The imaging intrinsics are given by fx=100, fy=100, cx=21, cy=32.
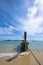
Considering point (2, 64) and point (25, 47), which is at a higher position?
point (25, 47)

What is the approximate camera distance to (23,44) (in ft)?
13.5

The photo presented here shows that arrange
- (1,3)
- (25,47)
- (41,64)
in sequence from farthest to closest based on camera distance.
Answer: (1,3) < (25,47) < (41,64)

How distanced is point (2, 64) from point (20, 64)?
345 mm

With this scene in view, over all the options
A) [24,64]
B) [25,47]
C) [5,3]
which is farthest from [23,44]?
[5,3]

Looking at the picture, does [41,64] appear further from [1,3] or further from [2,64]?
[1,3]

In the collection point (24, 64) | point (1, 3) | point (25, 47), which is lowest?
point (24, 64)

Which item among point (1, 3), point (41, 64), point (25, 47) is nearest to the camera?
point (41, 64)

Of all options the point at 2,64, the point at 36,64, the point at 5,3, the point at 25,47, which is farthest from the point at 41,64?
the point at 5,3

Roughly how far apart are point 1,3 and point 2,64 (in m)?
4.28

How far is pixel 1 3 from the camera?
5496 millimetres

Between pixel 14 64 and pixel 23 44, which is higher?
pixel 23 44

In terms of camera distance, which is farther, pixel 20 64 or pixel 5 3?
pixel 5 3

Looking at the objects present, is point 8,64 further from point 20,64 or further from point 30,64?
point 30,64

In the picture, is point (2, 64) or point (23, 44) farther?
point (23, 44)
